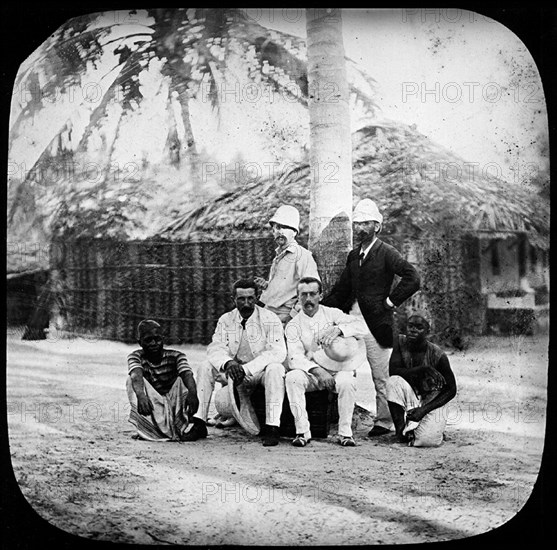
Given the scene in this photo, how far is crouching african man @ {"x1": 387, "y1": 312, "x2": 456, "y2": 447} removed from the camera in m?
3.79

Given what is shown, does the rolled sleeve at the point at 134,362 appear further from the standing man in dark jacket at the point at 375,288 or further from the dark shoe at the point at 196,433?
the standing man in dark jacket at the point at 375,288

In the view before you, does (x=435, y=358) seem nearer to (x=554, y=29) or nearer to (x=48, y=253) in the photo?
(x=554, y=29)

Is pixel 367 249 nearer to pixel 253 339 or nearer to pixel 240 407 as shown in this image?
pixel 253 339

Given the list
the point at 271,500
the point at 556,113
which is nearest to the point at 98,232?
the point at 271,500

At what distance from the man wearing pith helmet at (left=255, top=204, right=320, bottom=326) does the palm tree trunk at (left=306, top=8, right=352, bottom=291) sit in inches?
2.7

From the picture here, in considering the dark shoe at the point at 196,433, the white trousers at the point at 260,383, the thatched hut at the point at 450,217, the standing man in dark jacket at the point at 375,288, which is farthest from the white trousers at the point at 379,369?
the dark shoe at the point at 196,433

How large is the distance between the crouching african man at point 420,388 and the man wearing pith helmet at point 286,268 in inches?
21.9

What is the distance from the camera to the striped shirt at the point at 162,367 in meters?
3.83

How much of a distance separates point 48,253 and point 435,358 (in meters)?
1.98

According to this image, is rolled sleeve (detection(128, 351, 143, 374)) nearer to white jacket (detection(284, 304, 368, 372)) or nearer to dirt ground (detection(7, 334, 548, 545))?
dirt ground (detection(7, 334, 548, 545))

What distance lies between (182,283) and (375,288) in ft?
3.09

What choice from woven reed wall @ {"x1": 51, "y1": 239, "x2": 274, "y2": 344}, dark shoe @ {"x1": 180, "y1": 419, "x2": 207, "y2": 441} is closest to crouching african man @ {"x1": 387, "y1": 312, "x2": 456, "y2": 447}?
woven reed wall @ {"x1": 51, "y1": 239, "x2": 274, "y2": 344}

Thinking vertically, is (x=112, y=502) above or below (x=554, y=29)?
below

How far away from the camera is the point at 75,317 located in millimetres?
3883
